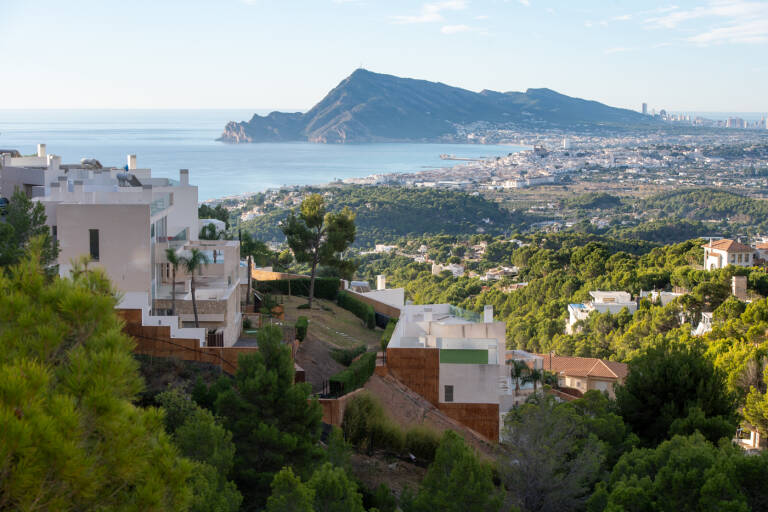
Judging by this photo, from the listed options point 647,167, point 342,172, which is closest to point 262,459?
point 342,172

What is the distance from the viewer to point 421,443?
41.5 ft

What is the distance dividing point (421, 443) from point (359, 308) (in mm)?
8694

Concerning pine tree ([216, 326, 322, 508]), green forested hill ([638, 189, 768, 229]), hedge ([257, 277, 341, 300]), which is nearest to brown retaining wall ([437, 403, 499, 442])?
pine tree ([216, 326, 322, 508])

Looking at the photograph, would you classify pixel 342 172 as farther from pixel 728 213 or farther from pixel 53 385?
pixel 53 385

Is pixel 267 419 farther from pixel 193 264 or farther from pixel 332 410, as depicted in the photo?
pixel 193 264

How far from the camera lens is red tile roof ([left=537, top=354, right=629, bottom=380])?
1018 inches

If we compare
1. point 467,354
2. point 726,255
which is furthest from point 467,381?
point 726,255

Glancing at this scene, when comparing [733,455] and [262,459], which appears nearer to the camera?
[733,455]

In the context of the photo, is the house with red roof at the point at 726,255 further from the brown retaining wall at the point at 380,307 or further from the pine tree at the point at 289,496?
the pine tree at the point at 289,496

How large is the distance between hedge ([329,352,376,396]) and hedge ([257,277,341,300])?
6.89m

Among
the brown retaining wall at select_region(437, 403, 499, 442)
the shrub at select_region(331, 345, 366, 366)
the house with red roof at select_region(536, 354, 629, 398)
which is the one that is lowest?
the house with red roof at select_region(536, 354, 629, 398)

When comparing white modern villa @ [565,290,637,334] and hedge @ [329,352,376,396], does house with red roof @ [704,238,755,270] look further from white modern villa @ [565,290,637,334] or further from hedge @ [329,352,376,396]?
hedge @ [329,352,376,396]

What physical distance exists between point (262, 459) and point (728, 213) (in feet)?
316

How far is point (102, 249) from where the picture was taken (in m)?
13.6
